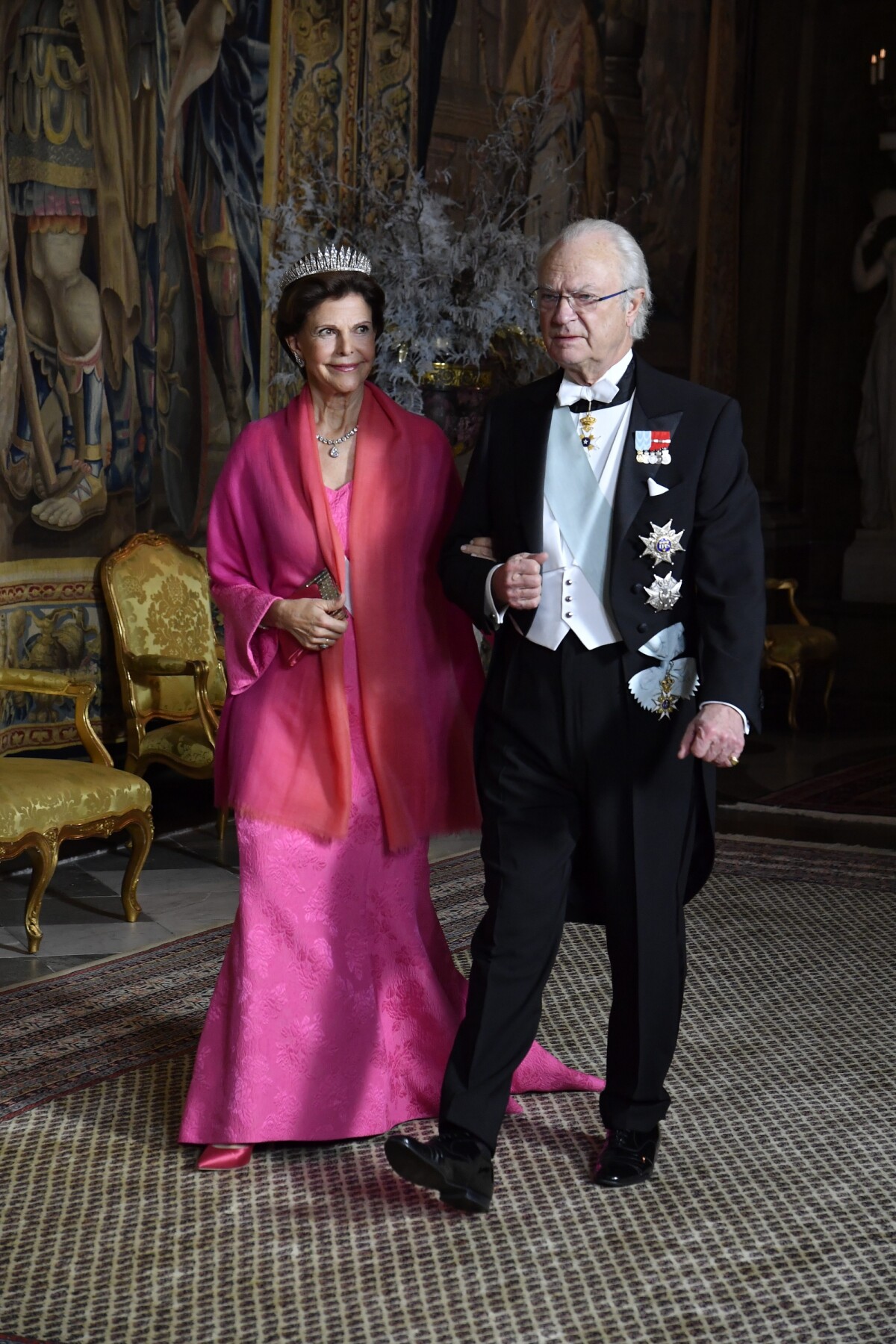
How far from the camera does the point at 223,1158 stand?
3.42m

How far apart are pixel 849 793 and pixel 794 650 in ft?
6.87

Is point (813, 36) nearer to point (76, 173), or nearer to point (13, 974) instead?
point (76, 173)

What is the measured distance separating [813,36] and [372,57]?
554 centimetres

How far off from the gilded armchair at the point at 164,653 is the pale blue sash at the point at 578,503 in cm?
338

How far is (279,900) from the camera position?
11.3ft

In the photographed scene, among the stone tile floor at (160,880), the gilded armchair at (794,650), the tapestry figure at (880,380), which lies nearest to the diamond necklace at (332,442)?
the stone tile floor at (160,880)

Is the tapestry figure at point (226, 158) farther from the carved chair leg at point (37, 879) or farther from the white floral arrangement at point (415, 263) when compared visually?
the carved chair leg at point (37, 879)

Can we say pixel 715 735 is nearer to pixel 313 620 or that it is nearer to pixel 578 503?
pixel 578 503

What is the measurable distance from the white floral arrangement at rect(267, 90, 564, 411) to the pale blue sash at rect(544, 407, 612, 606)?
398 cm

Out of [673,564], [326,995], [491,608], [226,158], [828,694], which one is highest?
[226,158]

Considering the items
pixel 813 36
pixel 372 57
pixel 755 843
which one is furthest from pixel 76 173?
pixel 813 36

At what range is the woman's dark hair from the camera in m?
3.34

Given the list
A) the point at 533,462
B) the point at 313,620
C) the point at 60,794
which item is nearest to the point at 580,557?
the point at 533,462

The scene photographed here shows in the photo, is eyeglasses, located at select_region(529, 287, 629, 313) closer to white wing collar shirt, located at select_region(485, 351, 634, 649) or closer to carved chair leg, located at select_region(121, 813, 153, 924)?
white wing collar shirt, located at select_region(485, 351, 634, 649)
